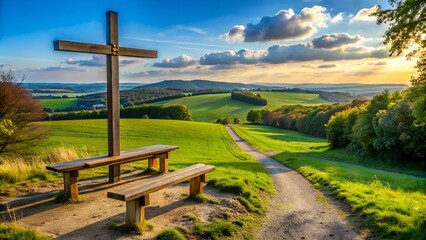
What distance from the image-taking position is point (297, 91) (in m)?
172

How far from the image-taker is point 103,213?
7.54m

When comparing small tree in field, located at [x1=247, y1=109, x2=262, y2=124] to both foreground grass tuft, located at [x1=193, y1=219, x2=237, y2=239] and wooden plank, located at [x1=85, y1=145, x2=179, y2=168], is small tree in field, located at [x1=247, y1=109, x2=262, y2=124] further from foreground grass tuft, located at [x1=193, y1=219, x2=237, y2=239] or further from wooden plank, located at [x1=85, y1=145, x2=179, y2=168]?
foreground grass tuft, located at [x1=193, y1=219, x2=237, y2=239]

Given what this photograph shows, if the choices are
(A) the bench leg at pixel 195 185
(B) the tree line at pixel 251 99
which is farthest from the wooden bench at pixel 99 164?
(B) the tree line at pixel 251 99

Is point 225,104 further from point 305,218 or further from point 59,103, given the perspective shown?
point 305,218

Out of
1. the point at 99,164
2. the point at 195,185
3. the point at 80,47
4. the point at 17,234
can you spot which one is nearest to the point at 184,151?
the point at 195,185

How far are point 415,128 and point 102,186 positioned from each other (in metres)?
25.8

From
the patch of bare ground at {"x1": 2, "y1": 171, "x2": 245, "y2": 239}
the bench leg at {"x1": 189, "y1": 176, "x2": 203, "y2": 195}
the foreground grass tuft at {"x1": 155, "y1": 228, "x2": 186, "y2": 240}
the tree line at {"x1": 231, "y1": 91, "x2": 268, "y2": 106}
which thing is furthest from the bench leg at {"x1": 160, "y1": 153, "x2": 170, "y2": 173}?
the tree line at {"x1": 231, "y1": 91, "x2": 268, "y2": 106}

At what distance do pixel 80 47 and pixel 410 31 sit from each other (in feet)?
31.9

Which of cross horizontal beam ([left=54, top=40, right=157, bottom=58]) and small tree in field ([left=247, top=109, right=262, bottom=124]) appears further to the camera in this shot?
small tree in field ([left=247, top=109, right=262, bottom=124])

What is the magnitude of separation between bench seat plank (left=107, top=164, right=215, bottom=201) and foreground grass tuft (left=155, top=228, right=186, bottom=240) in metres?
0.83

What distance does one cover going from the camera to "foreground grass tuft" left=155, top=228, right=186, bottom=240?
6133 millimetres

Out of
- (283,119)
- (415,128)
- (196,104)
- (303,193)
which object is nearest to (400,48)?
(303,193)

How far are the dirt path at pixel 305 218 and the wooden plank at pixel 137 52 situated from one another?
5.91 metres

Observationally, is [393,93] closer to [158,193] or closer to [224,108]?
[158,193]
